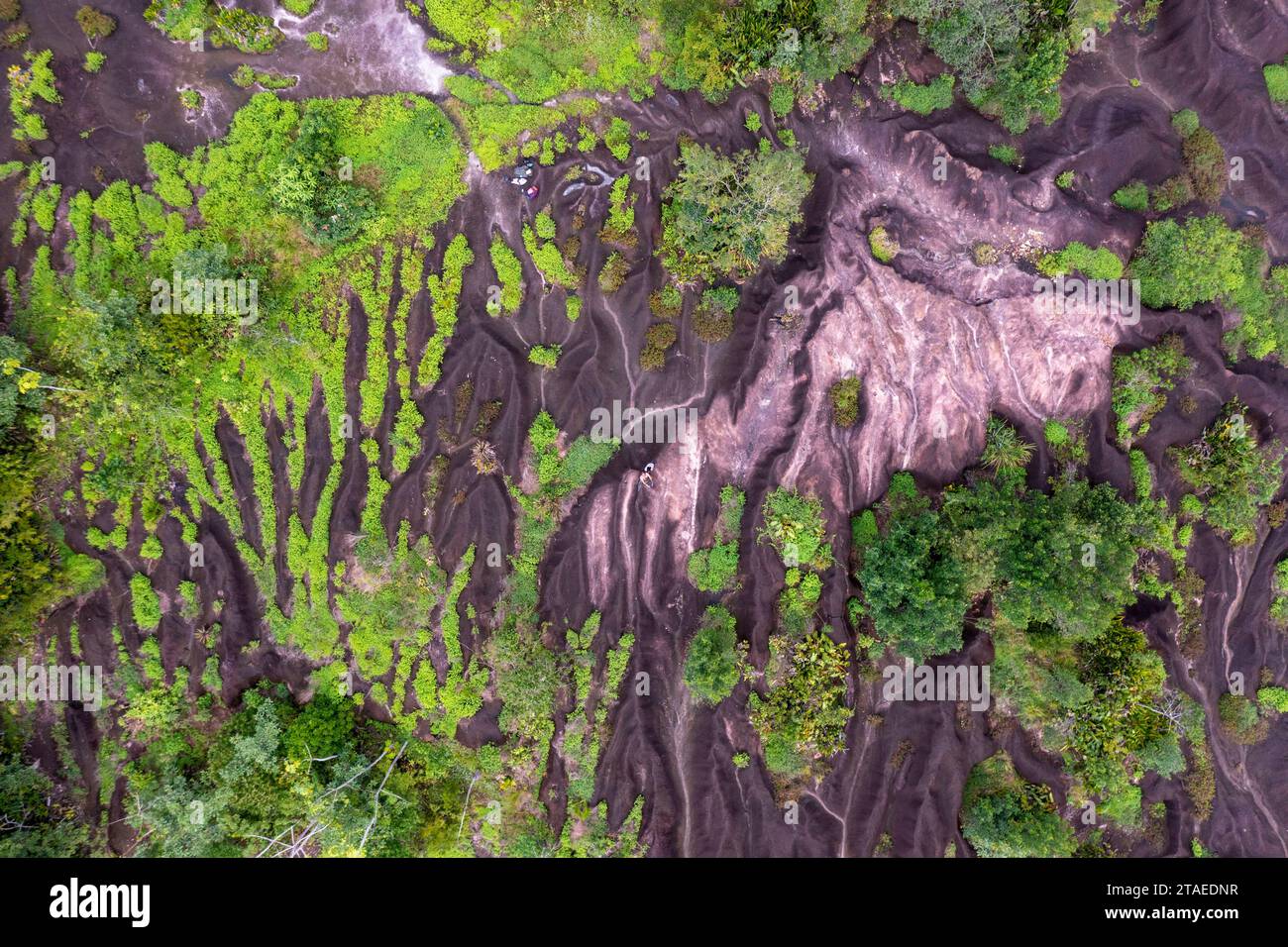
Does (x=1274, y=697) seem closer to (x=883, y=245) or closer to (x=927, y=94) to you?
(x=883, y=245)

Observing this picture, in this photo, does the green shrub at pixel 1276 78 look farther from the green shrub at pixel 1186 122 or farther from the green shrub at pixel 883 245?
the green shrub at pixel 883 245

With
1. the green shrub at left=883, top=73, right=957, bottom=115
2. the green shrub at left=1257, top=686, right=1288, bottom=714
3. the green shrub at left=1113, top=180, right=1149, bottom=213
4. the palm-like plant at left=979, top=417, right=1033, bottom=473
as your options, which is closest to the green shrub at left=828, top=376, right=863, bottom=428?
the palm-like plant at left=979, top=417, right=1033, bottom=473

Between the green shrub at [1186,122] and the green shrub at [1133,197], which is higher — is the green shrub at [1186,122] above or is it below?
above

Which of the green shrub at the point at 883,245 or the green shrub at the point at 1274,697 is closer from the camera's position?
the green shrub at the point at 883,245

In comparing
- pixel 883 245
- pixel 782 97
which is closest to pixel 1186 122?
pixel 883 245

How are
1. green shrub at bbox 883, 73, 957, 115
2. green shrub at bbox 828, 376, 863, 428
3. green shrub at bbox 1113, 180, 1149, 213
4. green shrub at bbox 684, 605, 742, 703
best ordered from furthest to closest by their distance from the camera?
green shrub at bbox 883, 73, 957, 115 < green shrub at bbox 828, 376, 863, 428 < green shrub at bbox 1113, 180, 1149, 213 < green shrub at bbox 684, 605, 742, 703

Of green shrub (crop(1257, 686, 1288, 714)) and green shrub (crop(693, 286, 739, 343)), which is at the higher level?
green shrub (crop(693, 286, 739, 343))

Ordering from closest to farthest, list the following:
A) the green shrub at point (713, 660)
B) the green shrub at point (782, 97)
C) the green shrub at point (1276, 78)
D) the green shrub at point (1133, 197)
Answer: the green shrub at point (713, 660) < the green shrub at point (1133, 197) < the green shrub at point (1276, 78) < the green shrub at point (782, 97)

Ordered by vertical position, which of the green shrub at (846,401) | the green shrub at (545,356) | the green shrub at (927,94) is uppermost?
the green shrub at (927,94)

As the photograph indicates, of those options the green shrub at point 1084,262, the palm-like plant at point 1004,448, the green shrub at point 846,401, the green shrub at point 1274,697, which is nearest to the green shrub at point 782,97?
the green shrub at point 846,401

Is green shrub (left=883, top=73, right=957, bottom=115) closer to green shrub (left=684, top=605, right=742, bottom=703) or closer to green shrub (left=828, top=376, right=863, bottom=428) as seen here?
green shrub (left=828, top=376, right=863, bottom=428)

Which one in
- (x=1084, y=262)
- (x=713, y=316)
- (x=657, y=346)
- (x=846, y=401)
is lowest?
(x=846, y=401)
